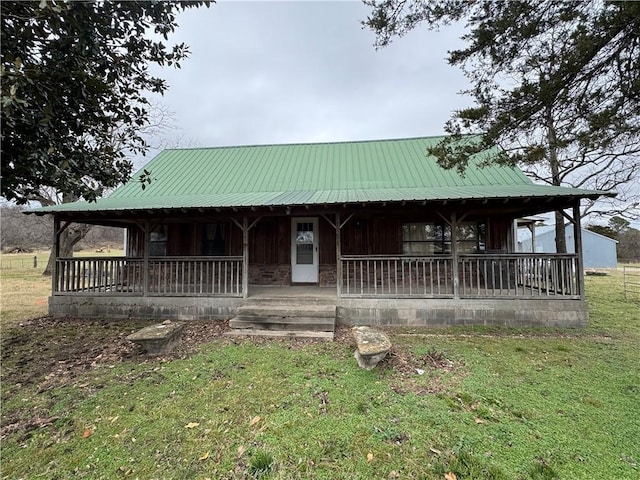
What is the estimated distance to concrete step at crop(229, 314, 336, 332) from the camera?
259 inches

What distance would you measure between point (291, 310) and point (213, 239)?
4604 millimetres

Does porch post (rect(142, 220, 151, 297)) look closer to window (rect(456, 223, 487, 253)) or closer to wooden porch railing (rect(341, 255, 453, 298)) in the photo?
wooden porch railing (rect(341, 255, 453, 298))

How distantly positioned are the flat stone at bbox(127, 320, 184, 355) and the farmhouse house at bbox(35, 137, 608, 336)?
209 centimetres

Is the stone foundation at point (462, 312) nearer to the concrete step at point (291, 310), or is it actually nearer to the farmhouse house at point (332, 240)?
the farmhouse house at point (332, 240)

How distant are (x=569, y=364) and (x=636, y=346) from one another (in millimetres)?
2052

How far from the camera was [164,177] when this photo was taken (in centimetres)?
1095

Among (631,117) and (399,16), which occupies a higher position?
(399,16)

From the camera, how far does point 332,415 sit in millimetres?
3410

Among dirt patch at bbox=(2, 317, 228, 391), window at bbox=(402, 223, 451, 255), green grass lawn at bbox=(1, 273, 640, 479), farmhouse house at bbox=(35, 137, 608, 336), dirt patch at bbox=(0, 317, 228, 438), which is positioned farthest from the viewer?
window at bbox=(402, 223, 451, 255)

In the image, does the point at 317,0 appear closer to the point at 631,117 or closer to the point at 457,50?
the point at 457,50

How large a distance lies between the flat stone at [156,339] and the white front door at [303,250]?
14.9 ft

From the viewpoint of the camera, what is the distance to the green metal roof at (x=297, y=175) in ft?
27.7

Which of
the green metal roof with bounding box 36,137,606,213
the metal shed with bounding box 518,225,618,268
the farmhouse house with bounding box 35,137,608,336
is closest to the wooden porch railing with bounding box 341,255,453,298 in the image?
the farmhouse house with bounding box 35,137,608,336

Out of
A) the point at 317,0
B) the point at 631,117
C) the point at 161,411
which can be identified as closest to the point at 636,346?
the point at 631,117
